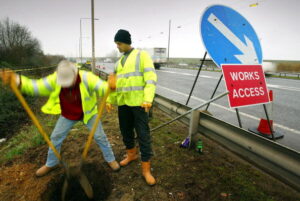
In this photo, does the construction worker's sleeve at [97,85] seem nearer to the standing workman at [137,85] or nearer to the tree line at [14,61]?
the standing workman at [137,85]

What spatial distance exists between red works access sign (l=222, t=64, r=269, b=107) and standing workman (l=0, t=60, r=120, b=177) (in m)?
1.90

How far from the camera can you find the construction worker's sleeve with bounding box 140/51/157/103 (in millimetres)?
2432

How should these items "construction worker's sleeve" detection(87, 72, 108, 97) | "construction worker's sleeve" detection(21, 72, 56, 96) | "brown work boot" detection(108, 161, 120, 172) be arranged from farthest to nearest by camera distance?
1. "brown work boot" detection(108, 161, 120, 172)
2. "construction worker's sleeve" detection(87, 72, 108, 97)
3. "construction worker's sleeve" detection(21, 72, 56, 96)

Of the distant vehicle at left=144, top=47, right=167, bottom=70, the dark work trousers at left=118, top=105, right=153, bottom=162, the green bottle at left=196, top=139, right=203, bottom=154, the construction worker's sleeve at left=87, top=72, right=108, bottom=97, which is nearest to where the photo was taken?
the construction worker's sleeve at left=87, top=72, right=108, bottom=97

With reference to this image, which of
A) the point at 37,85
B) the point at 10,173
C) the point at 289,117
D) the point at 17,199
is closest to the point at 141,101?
the point at 37,85

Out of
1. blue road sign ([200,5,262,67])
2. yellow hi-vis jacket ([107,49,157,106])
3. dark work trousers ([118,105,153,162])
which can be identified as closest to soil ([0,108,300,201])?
dark work trousers ([118,105,153,162])

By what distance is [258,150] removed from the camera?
7.01ft

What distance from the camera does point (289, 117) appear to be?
554 centimetres

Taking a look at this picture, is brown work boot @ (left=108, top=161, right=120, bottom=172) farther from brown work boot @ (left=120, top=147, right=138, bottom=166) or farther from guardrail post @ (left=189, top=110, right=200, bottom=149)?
guardrail post @ (left=189, top=110, right=200, bottom=149)

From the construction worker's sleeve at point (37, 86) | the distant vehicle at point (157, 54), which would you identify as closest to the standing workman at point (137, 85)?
the construction worker's sleeve at point (37, 86)

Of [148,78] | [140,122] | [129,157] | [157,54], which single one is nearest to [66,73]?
[148,78]

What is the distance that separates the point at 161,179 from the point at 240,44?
8.48 feet

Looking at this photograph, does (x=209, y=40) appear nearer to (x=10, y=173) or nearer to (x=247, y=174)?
(x=247, y=174)

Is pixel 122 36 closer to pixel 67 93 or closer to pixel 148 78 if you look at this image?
pixel 148 78
